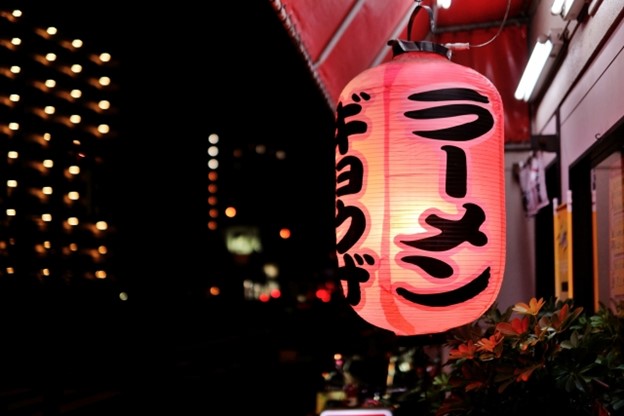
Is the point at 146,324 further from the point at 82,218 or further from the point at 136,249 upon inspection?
the point at 82,218

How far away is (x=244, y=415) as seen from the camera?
50.4ft

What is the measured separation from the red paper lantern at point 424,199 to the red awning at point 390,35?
0.91 m

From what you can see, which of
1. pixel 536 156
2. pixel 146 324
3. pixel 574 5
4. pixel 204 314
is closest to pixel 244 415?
pixel 146 324

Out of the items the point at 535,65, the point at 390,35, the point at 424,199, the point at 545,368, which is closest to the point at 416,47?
the point at 424,199

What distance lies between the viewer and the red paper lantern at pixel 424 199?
4676 mm

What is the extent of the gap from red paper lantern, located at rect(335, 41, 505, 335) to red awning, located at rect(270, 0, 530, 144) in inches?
35.7

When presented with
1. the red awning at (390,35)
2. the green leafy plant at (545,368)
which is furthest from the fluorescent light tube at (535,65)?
the green leafy plant at (545,368)

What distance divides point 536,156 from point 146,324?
12.0m

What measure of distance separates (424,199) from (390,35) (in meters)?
5.06

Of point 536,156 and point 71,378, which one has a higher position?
point 536,156

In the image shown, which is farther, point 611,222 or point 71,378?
point 71,378

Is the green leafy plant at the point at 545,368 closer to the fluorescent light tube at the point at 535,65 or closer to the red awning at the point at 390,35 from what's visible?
the red awning at the point at 390,35

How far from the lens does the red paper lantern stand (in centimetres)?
468

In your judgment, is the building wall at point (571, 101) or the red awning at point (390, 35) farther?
the red awning at point (390, 35)
